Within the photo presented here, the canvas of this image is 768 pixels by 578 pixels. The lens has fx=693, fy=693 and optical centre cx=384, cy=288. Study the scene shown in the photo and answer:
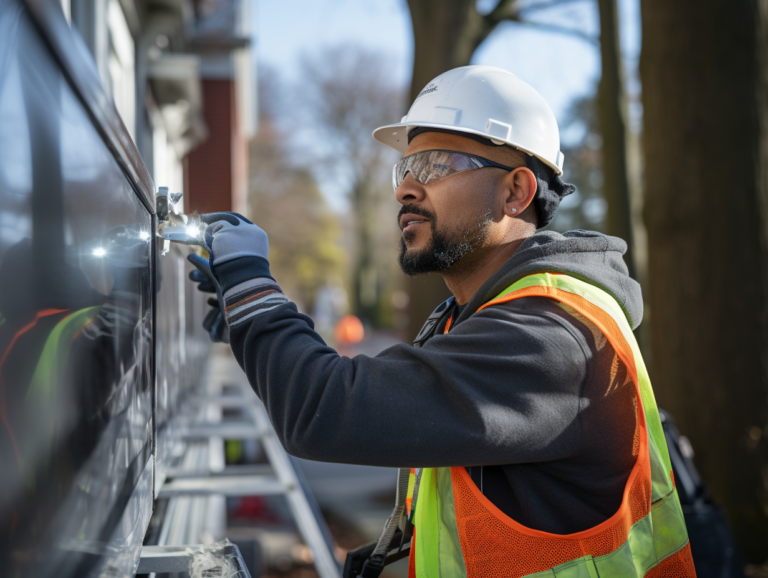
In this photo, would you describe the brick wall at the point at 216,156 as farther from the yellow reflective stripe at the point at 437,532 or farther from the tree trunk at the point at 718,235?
the yellow reflective stripe at the point at 437,532

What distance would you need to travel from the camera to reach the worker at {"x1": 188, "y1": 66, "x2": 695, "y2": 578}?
144cm

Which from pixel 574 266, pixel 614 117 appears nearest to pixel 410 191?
pixel 574 266

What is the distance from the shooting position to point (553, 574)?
5.01 ft

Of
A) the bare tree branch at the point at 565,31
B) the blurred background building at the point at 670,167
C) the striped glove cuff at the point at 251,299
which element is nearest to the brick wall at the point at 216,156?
the blurred background building at the point at 670,167

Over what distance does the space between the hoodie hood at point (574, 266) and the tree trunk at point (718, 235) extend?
3.14 m

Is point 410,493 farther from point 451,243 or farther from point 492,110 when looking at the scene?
point 492,110

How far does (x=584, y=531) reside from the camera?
5.02 ft

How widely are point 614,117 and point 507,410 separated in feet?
20.4

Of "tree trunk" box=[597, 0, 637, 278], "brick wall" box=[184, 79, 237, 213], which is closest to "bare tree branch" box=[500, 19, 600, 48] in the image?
"tree trunk" box=[597, 0, 637, 278]

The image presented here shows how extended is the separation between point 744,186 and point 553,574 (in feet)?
12.5

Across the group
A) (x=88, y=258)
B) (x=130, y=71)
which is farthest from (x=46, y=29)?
(x=130, y=71)

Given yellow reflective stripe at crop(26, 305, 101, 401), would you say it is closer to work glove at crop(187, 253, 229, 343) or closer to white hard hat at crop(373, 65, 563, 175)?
work glove at crop(187, 253, 229, 343)

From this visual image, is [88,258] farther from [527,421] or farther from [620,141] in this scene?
[620,141]

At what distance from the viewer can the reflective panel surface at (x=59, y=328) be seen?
71 centimetres
